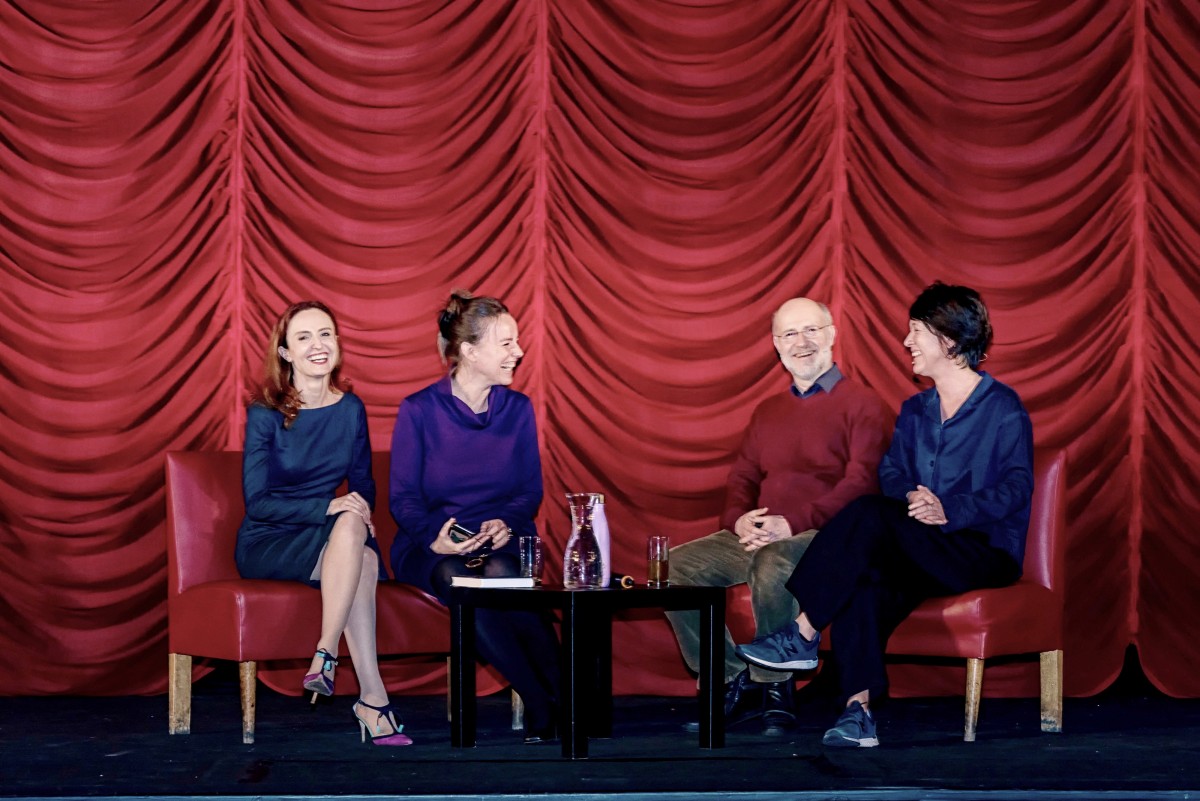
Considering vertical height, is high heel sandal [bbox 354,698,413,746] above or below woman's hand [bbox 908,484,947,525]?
below

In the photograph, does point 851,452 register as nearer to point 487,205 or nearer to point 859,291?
point 859,291

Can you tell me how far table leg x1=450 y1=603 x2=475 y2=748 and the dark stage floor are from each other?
2.2 inches

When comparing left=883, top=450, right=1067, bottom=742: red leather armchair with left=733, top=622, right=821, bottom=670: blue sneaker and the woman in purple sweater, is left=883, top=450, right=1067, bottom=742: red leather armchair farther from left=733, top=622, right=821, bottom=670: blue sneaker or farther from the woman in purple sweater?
the woman in purple sweater

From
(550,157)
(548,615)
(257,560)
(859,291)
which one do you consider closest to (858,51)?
(859,291)

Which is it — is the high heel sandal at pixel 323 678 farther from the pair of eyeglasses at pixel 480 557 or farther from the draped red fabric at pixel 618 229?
the draped red fabric at pixel 618 229

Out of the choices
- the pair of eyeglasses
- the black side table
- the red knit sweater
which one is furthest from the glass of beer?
the red knit sweater

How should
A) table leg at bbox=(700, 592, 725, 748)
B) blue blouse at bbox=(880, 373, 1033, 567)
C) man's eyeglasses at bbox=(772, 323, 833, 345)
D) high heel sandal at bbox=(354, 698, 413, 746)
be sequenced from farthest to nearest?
man's eyeglasses at bbox=(772, 323, 833, 345) → blue blouse at bbox=(880, 373, 1033, 567) → high heel sandal at bbox=(354, 698, 413, 746) → table leg at bbox=(700, 592, 725, 748)

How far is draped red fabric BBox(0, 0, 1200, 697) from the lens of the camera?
4758mm

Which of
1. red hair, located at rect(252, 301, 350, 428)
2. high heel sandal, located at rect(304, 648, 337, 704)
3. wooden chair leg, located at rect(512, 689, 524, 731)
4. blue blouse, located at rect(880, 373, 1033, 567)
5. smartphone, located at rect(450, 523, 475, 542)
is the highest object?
red hair, located at rect(252, 301, 350, 428)

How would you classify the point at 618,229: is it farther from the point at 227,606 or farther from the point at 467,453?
the point at 227,606

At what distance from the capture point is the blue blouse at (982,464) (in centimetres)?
382

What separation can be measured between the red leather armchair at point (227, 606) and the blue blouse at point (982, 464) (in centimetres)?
144

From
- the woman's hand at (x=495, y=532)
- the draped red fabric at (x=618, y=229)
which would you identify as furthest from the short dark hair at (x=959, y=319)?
the woman's hand at (x=495, y=532)

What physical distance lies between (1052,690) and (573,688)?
4.81 ft
